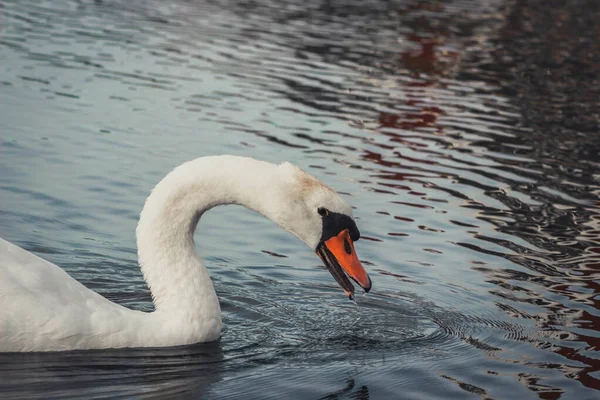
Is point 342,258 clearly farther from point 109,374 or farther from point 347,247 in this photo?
point 109,374

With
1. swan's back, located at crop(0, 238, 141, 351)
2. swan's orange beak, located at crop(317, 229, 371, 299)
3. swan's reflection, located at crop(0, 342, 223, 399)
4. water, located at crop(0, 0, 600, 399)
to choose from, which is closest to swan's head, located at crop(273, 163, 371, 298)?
swan's orange beak, located at crop(317, 229, 371, 299)

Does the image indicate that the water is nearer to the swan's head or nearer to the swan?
the swan

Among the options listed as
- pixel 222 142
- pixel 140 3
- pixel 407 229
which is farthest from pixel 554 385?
pixel 140 3

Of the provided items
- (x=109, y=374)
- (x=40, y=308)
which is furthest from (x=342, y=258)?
(x=40, y=308)

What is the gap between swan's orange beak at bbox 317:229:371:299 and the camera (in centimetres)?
654

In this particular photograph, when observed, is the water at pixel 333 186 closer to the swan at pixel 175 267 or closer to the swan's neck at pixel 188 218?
the swan at pixel 175 267

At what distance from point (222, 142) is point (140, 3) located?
15.6m

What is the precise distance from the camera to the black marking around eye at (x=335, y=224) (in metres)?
6.45

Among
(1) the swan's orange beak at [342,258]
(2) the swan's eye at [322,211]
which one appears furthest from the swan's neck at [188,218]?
(1) the swan's orange beak at [342,258]

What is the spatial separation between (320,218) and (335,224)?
0.31 feet

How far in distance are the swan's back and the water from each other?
111 mm

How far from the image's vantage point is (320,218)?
6.47 metres

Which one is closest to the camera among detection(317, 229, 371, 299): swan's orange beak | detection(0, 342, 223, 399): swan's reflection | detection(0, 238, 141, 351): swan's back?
detection(0, 342, 223, 399): swan's reflection

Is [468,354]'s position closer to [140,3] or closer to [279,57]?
[279,57]
